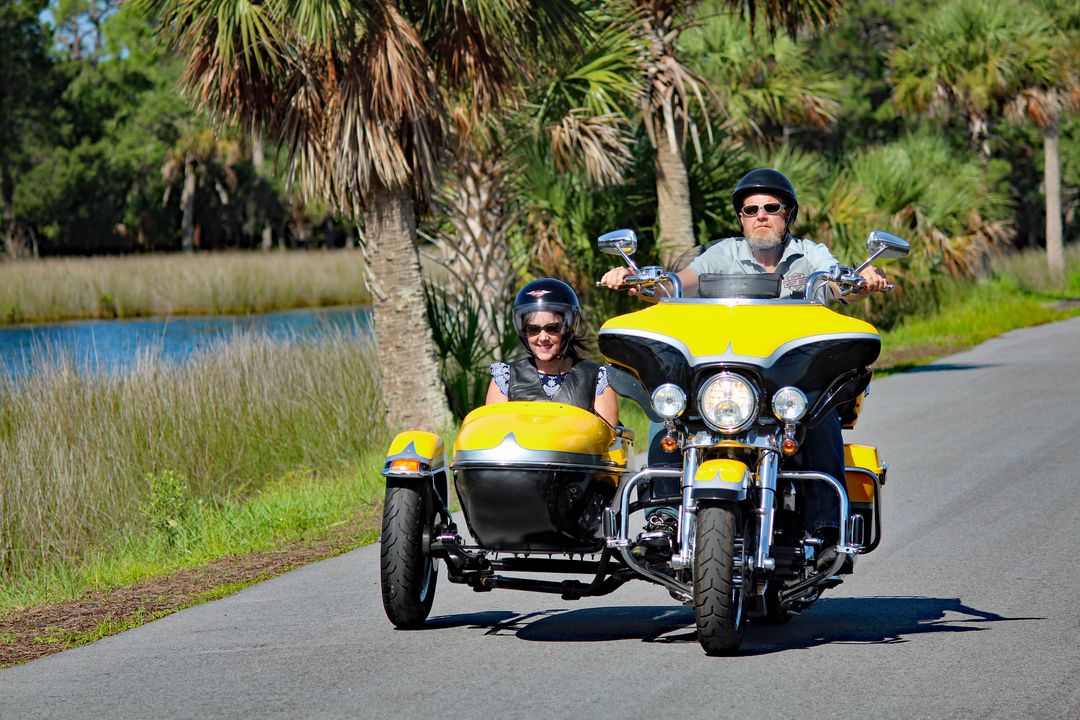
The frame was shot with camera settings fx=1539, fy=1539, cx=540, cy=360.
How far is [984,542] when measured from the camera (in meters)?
8.14

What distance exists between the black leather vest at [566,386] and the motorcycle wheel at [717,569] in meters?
1.27

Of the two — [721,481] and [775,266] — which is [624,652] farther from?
[775,266]

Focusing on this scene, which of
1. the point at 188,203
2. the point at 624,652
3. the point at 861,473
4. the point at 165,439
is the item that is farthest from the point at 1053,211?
the point at 188,203

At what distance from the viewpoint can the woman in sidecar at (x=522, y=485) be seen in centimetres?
579

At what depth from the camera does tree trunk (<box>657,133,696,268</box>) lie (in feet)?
60.5

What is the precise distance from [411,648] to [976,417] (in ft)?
27.9

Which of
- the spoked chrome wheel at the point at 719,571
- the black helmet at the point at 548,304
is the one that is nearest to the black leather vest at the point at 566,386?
the black helmet at the point at 548,304

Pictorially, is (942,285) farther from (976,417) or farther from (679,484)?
(679,484)

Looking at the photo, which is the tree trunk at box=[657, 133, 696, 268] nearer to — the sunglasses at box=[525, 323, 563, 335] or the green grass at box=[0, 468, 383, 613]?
the green grass at box=[0, 468, 383, 613]

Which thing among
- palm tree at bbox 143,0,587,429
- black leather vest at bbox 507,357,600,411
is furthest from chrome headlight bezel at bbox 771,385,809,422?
palm tree at bbox 143,0,587,429

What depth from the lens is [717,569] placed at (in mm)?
5266

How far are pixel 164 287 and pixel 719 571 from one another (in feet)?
110

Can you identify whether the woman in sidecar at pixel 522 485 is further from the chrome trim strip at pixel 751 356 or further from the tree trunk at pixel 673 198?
the tree trunk at pixel 673 198

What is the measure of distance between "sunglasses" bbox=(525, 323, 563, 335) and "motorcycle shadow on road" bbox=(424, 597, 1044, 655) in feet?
4.13
